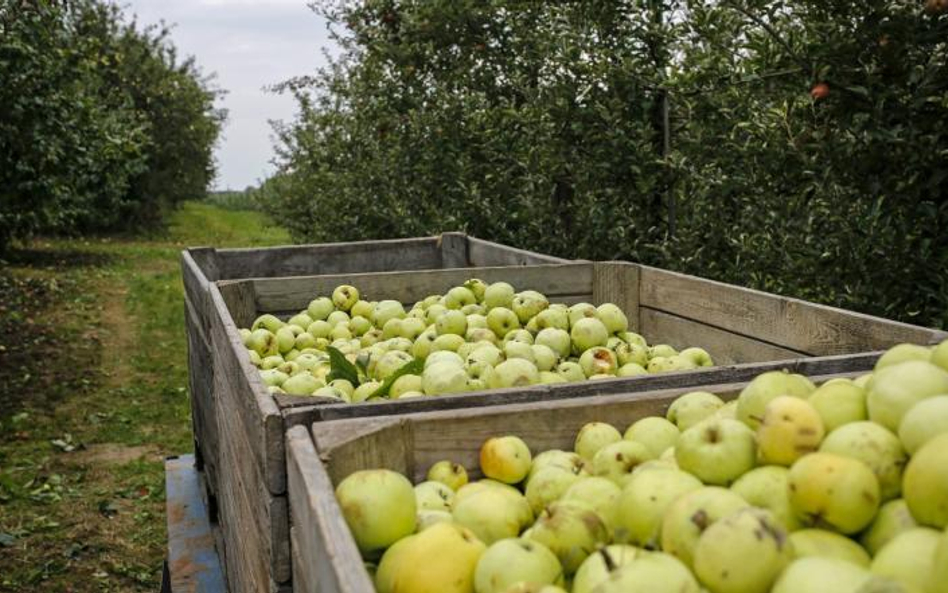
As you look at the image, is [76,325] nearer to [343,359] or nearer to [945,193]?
[343,359]

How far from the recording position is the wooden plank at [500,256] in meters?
4.73

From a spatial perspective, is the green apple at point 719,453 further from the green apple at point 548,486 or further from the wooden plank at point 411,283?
the wooden plank at point 411,283

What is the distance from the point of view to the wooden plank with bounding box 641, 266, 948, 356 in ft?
8.79

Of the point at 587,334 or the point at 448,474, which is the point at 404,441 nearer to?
the point at 448,474

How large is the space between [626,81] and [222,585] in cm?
340

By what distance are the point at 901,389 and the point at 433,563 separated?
80cm

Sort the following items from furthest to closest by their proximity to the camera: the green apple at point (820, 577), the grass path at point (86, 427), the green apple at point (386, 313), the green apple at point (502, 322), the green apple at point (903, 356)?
the grass path at point (86, 427), the green apple at point (386, 313), the green apple at point (502, 322), the green apple at point (903, 356), the green apple at point (820, 577)

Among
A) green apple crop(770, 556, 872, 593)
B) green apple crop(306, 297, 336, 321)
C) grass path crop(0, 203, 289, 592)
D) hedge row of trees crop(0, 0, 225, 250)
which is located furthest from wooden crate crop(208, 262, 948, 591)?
hedge row of trees crop(0, 0, 225, 250)

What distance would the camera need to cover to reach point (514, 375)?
2633 mm

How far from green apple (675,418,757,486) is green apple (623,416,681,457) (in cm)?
25

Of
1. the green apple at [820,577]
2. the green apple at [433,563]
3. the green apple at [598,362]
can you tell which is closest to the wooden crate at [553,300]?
the green apple at [433,563]

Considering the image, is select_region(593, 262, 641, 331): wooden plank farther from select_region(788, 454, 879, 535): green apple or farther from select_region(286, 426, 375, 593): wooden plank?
select_region(788, 454, 879, 535): green apple

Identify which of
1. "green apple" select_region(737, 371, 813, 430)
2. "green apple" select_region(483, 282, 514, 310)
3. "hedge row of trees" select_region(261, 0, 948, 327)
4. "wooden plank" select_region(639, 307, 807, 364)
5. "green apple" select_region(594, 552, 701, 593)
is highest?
"hedge row of trees" select_region(261, 0, 948, 327)

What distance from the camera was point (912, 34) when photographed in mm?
3389
